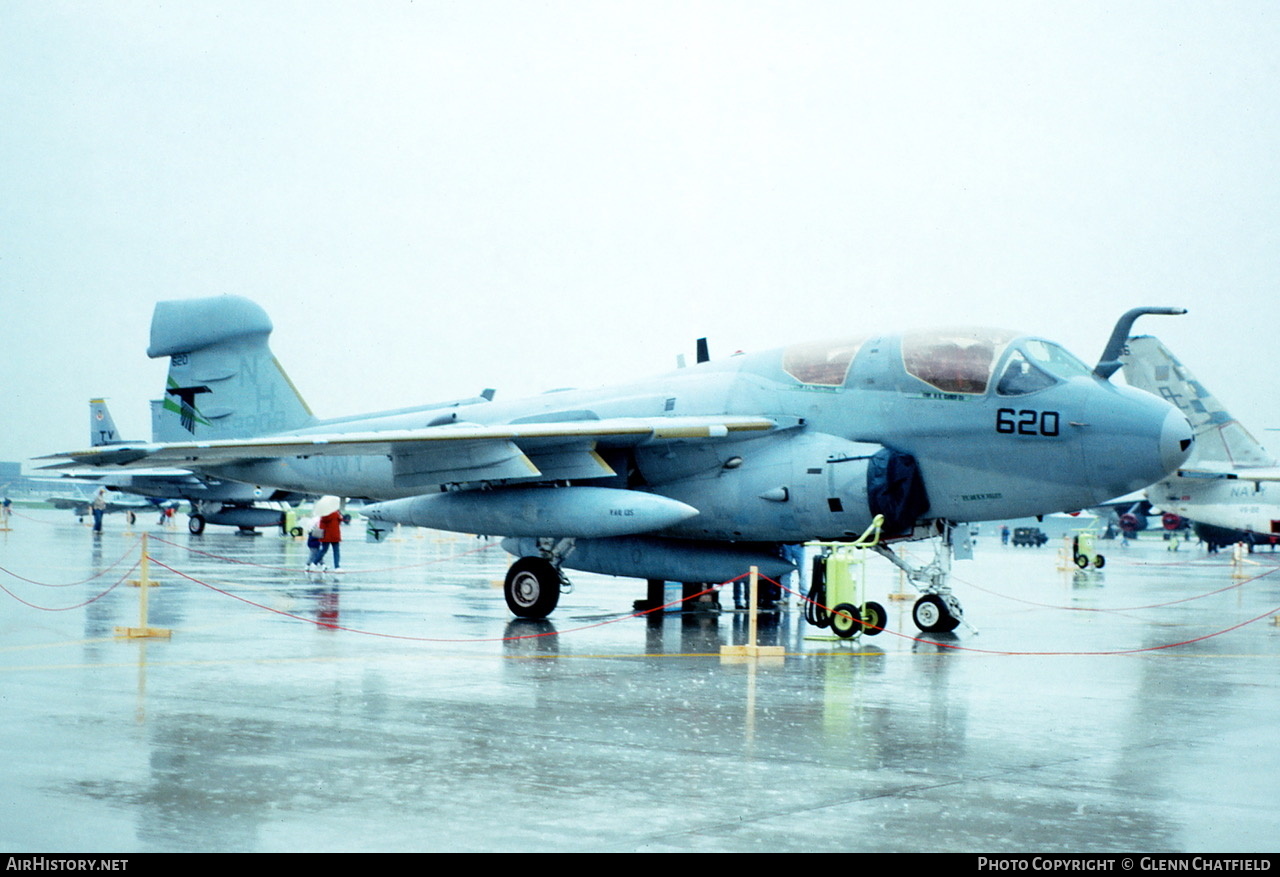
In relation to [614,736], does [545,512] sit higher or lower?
higher

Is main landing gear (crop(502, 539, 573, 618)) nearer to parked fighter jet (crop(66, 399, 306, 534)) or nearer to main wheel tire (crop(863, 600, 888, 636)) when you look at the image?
main wheel tire (crop(863, 600, 888, 636))

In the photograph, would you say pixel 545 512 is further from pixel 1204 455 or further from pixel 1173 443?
pixel 1204 455

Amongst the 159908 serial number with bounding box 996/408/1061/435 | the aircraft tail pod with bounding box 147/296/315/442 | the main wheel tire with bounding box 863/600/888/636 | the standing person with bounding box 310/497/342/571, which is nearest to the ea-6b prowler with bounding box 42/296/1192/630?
the 159908 serial number with bounding box 996/408/1061/435

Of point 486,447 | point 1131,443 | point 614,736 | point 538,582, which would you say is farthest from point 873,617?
point 614,736

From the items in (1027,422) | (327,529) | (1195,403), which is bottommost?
(327,529)

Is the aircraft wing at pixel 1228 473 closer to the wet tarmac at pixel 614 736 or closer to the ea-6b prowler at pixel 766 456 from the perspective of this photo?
the wet tarmac at pixel 614 736

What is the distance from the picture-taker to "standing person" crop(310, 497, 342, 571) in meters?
22.8

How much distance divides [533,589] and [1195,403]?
22379mm

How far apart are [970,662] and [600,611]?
6.46 metres

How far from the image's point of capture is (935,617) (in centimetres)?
1397

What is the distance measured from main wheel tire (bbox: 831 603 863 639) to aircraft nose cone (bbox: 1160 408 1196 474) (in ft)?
11.5

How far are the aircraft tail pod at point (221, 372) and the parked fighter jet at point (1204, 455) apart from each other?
2039 centimetres

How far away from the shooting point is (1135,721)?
26.2ft

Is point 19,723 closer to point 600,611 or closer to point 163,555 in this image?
point 600,611
